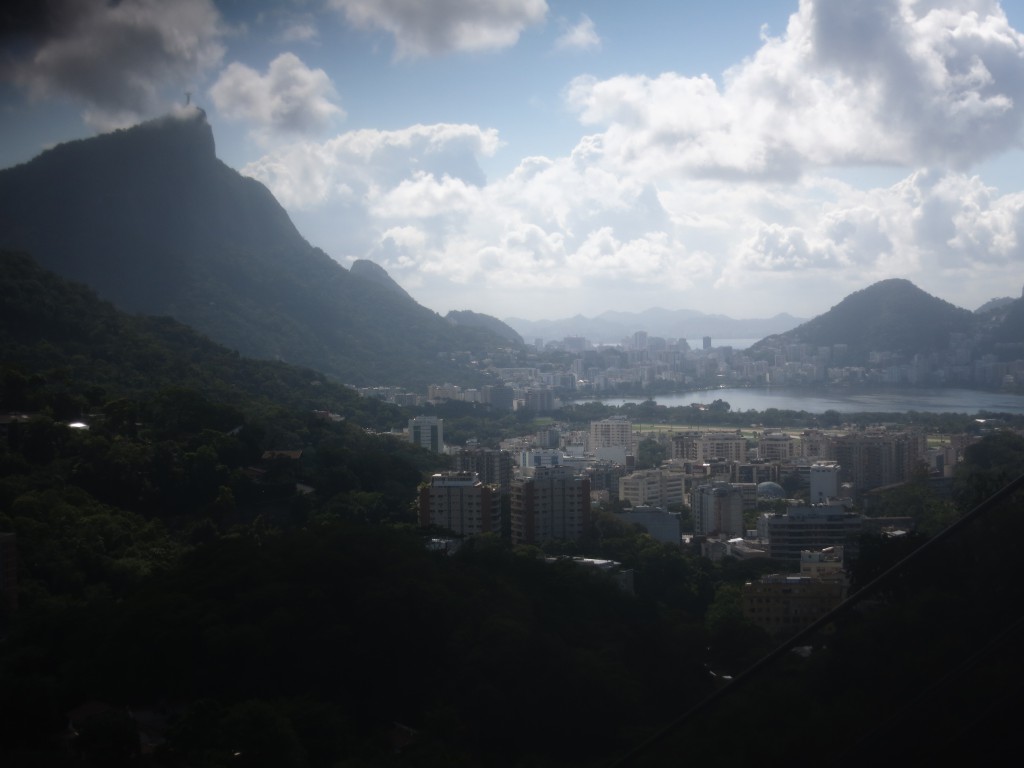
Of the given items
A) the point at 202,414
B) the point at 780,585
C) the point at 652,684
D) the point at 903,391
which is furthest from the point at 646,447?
the point at 652,684

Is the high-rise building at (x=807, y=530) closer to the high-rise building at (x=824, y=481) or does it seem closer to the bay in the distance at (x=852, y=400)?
the high-rise building at (x=824, y=481)

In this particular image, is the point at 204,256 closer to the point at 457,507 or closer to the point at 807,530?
the point at 457,507

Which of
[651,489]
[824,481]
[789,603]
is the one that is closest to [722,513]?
[651,489]

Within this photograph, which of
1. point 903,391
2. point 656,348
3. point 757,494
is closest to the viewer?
point 757,494

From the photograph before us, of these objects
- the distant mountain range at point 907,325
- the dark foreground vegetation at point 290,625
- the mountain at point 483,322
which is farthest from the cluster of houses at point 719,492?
the mountain at point 483,322

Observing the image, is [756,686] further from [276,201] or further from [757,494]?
[276,201]

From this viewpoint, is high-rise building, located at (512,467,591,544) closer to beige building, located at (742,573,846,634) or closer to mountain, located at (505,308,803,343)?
beige building, located at (742,573,846,634)
